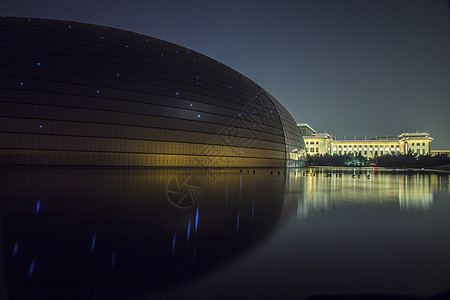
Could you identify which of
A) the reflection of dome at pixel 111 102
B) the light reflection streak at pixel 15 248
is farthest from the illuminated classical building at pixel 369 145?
the light reflection streak at pixel 15 248

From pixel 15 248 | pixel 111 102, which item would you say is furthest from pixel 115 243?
pixel 111 102

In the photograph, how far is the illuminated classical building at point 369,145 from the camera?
10938 centimetres

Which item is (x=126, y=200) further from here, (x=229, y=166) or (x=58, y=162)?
Result: (x=229, y=166)

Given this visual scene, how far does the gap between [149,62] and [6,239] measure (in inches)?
1321

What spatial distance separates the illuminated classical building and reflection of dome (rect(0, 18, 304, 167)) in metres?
76.0

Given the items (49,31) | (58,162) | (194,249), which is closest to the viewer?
(194,249)

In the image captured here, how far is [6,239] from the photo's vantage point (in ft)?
14.6

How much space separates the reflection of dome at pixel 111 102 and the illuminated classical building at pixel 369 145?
75963 millimetres

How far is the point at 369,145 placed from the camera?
12331cm

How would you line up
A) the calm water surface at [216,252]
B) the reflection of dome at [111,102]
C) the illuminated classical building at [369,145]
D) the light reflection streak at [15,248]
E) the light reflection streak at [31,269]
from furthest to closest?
the illuminated classical building at [369,145] < the reflection of dome at [111,102] < the light reflection streak at [15,248] < the light reflection streak at [31,269] < the calm water surface at [216,252]

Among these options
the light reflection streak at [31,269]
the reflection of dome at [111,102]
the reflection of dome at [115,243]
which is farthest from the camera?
the reflection of dome at [111,102]

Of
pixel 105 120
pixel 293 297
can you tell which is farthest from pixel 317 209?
pixel 105 120

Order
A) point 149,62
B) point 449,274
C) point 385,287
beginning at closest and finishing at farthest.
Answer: point 385,287 → point 449,274 → point 149,62

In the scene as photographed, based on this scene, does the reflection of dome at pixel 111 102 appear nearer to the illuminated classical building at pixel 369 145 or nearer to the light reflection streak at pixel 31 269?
the light reflection streak at pixel 31 269
